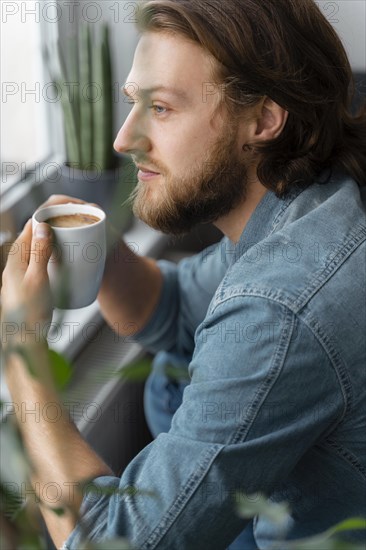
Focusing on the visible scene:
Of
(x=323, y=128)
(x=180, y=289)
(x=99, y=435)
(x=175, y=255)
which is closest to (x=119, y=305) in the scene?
(x=180, y=289)

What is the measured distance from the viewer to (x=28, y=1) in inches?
51.9

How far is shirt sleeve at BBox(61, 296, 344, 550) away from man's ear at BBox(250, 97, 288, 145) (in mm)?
288

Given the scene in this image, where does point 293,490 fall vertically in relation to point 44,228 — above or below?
below

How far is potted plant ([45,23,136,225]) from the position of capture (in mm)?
1361

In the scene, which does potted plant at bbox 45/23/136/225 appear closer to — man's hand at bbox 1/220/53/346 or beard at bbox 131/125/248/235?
beard at bbox 131/125/248/235

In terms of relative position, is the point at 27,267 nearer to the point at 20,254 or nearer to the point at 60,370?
the point at 20,254

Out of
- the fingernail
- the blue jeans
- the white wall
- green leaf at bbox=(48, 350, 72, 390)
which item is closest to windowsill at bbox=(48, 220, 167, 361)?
the blue jeans

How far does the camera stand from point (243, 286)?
0.86 meters

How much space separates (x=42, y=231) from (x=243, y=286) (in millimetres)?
225

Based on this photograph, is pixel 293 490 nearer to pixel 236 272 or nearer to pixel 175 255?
pixel 236 272

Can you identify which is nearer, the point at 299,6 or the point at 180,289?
the point at 299,6

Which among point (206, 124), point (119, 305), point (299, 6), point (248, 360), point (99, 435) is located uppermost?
point (299, 6)

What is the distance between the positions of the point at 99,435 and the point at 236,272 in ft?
1.72

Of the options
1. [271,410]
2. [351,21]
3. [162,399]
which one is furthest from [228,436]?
[351,21]
